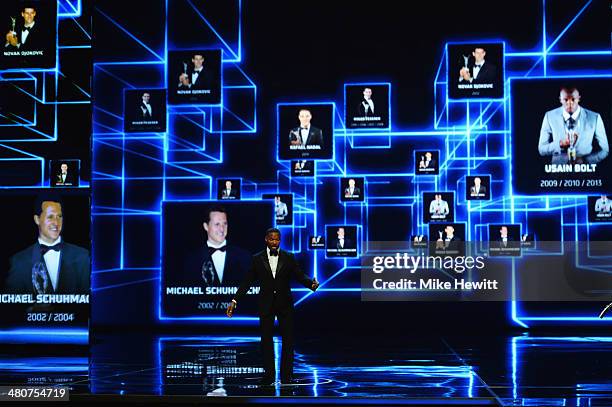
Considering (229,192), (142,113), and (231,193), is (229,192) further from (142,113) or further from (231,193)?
(142,113)

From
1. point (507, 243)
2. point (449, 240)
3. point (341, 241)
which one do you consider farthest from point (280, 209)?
point (507, 243)

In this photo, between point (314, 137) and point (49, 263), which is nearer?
point (49, 263)

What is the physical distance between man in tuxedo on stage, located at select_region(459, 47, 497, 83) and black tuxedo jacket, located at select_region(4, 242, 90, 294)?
709cm

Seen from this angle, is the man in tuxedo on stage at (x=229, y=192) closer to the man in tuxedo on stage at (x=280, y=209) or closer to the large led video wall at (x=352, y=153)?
the large led video wall at (x=352, y=153)

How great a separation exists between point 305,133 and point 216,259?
8.58 feet

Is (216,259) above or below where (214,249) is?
below

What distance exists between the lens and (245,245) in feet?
48.0

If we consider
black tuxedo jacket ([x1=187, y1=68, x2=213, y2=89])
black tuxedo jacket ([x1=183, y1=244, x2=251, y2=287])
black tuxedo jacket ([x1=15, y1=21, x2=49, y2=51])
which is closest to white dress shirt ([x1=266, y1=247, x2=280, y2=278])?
black tuxedo jacket ([x1=15, y1=21, x2=49, y2=51])

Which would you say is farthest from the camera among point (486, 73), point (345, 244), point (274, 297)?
point (345, 244)

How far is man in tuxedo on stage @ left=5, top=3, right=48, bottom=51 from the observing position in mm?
10406

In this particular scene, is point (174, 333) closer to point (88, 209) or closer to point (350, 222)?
point (350, 222)

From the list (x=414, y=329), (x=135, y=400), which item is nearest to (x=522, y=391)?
(x=135, y=400)

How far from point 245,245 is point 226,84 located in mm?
2763

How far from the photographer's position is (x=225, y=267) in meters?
14.7
